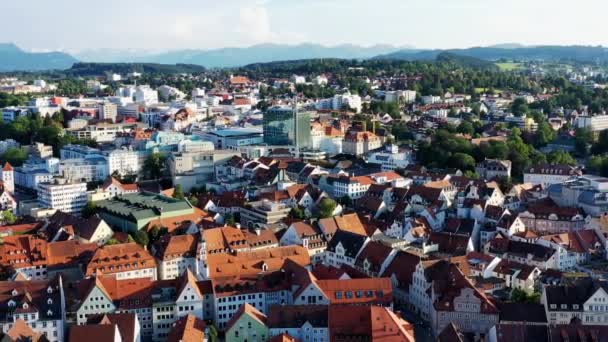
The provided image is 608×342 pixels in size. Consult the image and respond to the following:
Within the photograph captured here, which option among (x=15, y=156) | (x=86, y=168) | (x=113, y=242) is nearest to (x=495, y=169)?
(x=113, y=242)

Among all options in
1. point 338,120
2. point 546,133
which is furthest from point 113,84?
point 546,133

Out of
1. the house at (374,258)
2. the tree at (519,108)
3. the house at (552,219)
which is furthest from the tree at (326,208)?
the tree at (519,108)

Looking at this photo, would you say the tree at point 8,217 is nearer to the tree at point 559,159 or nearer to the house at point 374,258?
the house at point 374,258

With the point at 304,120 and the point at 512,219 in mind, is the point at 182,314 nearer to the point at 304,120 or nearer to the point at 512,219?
the point at 512,219

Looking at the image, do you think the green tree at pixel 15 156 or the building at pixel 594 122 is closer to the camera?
the green tree at pixel 15 156

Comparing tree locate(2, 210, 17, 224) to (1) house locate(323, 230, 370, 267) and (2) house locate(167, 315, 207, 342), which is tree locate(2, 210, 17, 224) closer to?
(1) house locate(323, 230, 370, 267)

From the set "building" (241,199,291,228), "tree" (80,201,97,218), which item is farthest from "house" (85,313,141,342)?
"tree" (80,201,97,218)
